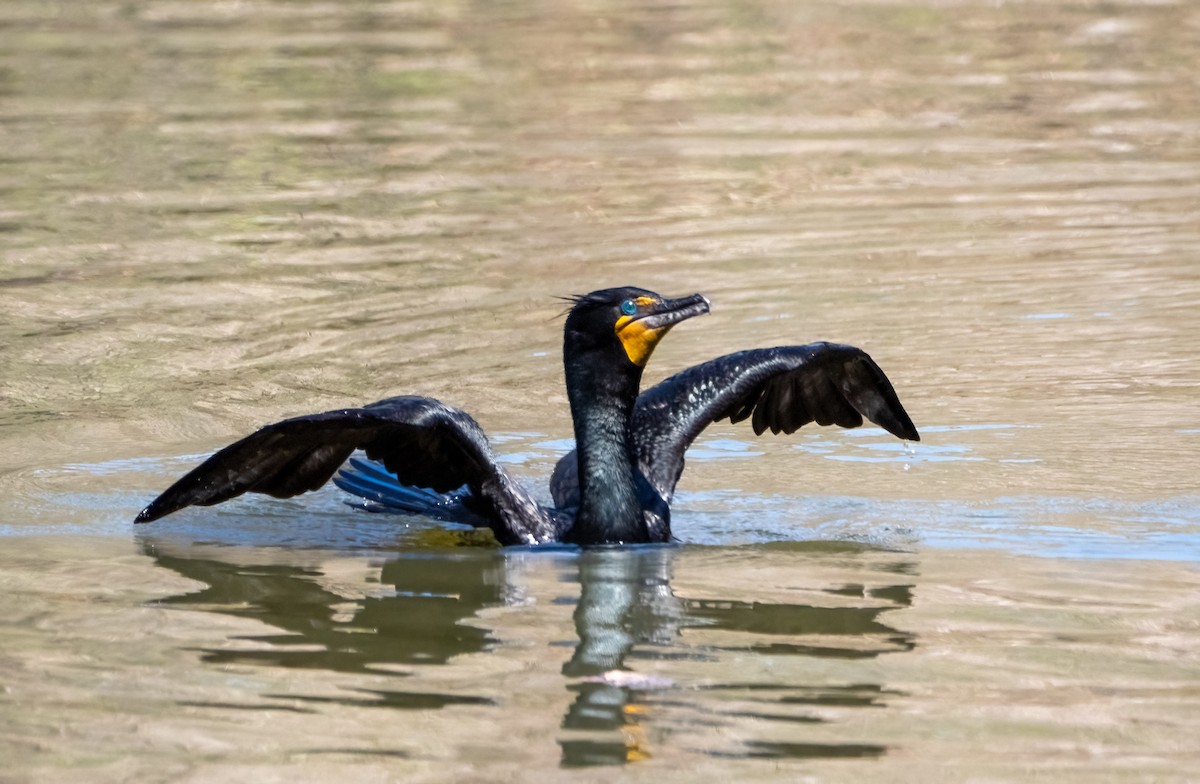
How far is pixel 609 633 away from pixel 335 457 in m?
1.55

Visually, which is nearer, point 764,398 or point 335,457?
point 335,457

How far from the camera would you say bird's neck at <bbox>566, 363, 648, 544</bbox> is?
24.0ft

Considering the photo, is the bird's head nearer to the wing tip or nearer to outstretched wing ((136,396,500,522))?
outstretched wing ((136,396,500,522))

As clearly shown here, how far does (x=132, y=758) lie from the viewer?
5102 millimetres

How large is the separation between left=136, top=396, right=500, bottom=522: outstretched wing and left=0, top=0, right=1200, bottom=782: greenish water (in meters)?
0.28

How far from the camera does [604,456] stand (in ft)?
24.2

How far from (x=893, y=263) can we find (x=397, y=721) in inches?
336

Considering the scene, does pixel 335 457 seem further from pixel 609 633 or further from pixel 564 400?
pixel 564 400

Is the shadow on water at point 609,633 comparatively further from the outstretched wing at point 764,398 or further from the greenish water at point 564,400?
the outstretched wing at point 764,398

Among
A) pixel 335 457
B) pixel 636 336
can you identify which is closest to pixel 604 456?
pixel 636 336

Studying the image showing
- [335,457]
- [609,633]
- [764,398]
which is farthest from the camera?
[764,398]

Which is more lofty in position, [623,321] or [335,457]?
[623,321]

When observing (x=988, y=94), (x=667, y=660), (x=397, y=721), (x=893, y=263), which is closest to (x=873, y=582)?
(x=667, y=660)

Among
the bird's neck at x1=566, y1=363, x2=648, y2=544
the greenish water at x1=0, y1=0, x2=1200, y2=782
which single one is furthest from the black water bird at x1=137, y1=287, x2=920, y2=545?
the greenish water at x1=0, y1=0, x2=1200, y2=782
